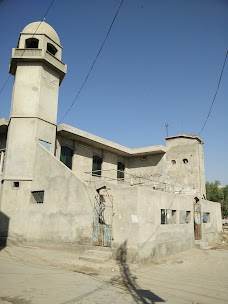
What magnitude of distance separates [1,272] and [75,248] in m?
4.72

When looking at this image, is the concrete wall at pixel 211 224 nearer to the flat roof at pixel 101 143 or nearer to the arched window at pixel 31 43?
the flat roof at pixel 101 143

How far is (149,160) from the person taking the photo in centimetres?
2406

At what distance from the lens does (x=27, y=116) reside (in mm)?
16219

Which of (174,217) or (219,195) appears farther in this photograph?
(219,195)

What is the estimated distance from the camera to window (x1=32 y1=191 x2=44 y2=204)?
15.1 metres

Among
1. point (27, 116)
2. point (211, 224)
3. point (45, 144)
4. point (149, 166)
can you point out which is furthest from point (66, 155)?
point (211, 224)

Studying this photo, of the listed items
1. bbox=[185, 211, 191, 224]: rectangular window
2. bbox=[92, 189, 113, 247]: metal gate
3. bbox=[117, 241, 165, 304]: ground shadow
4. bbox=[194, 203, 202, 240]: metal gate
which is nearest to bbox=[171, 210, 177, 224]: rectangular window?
bbox=[185, 211, 191, 224]: rectangular window

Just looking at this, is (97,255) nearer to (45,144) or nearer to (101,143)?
(45,144)

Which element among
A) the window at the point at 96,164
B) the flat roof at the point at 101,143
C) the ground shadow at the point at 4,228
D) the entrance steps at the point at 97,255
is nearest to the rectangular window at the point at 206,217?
the flat roof at the point at 101,143

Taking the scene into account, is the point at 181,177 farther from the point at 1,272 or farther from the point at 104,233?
the point at 1,272

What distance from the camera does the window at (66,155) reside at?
18.3 metres

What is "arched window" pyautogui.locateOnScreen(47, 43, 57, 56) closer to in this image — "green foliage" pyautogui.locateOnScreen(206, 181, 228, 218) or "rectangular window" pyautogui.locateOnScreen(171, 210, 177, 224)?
"rectangular window" pyautogui.locateOnScreen(171, 210, 177, 224)

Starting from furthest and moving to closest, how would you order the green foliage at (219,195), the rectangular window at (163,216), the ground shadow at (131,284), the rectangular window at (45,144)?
the green foliage at (219,195) < the rectangular window at (45,144) < the rectangular window at (163,216) < the ground shadow at (131,284)

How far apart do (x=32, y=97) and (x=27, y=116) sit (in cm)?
144
